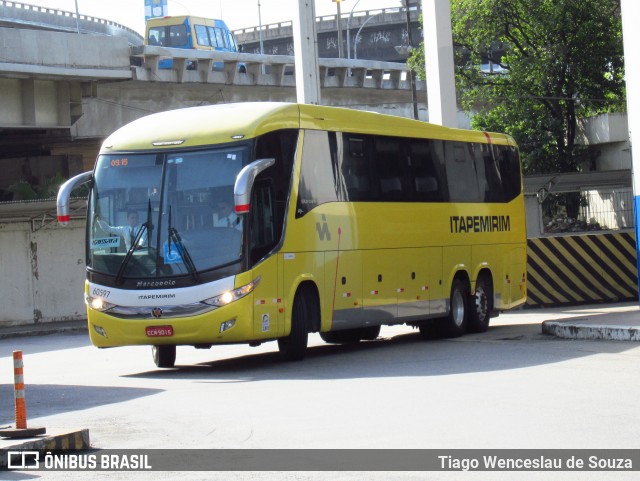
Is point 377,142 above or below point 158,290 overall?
above

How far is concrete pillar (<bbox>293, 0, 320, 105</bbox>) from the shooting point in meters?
29.7

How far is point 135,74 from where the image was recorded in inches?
1561

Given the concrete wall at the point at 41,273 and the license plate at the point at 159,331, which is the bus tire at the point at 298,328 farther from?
the concrete wall at the point at 41,273

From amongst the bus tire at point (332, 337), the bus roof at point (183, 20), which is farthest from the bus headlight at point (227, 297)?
the bus roof at point (183, 20)

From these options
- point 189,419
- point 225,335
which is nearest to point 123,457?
point 189,419

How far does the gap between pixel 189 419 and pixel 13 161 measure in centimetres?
3579

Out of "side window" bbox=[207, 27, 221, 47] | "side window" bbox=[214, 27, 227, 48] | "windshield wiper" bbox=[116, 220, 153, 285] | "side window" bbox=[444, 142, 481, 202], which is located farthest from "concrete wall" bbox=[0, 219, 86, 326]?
"side window" bbox=[214, 27, 227, 48]

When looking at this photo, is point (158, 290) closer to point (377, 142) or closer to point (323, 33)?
point (377, 142)

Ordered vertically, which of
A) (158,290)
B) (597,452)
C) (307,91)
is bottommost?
(597,452)

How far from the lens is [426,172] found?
20844 millimetres

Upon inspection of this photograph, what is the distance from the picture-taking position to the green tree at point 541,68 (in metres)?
Answer: 51.2

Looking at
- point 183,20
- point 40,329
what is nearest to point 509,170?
point 40,329

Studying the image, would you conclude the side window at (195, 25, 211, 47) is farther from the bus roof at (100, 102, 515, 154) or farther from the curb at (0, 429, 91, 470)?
the curb at (0, 429, 91, 470)

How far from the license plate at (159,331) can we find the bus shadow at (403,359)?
0.56 m
